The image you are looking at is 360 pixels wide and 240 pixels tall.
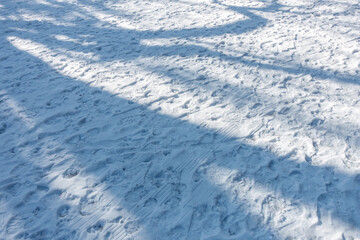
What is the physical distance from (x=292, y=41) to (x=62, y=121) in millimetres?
5828

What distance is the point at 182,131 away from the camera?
4.26 meters

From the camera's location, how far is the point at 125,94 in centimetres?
513

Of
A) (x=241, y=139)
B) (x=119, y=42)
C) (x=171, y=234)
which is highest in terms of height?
(x=119, y=42)

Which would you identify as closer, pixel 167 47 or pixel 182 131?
pixel 182 131

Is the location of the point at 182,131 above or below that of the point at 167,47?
below

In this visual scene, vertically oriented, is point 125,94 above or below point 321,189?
above

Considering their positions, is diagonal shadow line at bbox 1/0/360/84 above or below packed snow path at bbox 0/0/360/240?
above

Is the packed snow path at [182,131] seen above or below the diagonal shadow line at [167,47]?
below

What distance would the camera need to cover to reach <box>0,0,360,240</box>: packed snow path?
3080 mm

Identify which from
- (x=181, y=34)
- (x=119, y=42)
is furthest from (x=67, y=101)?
(x=181, y=34)

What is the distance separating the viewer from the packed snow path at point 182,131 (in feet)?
10.1

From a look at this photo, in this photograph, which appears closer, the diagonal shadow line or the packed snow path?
the packed snow path

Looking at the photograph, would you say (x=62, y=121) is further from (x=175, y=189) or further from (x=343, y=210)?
(x=343, y=210)

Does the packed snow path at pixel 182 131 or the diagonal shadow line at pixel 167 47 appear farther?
the diagonal shadow line at pixel 167 47
